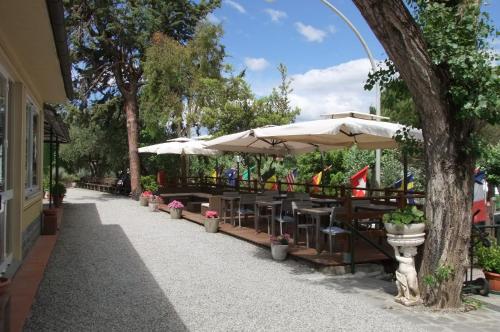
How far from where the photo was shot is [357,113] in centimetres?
866

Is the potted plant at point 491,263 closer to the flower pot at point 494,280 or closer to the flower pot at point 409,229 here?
the flower pot at point 494,280

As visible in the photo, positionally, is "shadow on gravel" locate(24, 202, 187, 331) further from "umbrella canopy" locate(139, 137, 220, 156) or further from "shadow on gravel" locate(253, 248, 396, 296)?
"umbrella canopy" locate(139, 137, 220, 156)

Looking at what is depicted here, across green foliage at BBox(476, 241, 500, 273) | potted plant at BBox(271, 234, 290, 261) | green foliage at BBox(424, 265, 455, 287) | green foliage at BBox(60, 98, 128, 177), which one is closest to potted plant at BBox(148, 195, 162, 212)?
green foliage at BBox(60, 98, 128, 177)

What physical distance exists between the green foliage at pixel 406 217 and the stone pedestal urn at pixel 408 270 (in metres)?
0.15

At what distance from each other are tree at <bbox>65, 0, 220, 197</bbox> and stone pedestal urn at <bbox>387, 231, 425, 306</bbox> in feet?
62.3

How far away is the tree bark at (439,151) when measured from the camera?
5.21 m

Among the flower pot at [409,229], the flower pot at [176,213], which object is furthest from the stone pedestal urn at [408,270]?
the flower pot at [176,213]

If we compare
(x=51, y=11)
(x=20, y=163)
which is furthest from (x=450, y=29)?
(x=20, y=163)

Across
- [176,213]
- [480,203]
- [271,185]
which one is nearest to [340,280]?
[480,203]

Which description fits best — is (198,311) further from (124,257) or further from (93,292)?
(124,257)

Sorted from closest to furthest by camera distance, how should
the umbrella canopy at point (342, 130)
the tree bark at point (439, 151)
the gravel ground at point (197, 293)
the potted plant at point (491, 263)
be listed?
the gravel ground at point (197, 293), the tree bark at point (439, 151), the potted plant at point (491, 263), the umbrella canopy at point (342, 130)

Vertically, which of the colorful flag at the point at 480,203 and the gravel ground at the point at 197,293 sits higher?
the colorful flag at the point at 480,203

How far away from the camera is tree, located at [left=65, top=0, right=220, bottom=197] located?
72.6 ft

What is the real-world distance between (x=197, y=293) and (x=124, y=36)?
1878cm
